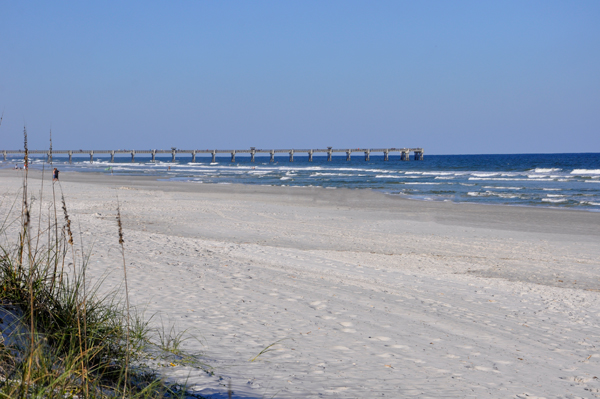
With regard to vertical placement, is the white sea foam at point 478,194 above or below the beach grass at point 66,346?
below

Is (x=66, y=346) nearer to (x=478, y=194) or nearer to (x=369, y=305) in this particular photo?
(x=369, y=305)

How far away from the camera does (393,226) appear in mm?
14875

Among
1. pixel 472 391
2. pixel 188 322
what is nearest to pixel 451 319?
pixel 472 391

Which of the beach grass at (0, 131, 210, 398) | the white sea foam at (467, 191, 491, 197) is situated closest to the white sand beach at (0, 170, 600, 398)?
the beach grass at (0, 131, 210, 398)

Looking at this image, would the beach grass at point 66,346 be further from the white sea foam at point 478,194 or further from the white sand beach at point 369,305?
the white sea foam at point 478,194

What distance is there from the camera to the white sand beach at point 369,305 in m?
3.96

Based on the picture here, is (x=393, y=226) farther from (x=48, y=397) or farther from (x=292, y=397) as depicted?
(x=48, y=397)

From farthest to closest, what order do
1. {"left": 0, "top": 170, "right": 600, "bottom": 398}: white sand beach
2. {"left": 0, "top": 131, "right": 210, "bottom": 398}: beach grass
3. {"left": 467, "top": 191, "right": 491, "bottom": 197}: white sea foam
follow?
{"left": 467, "top": 191, "right": 491, "bottom": 197}: white sea foam
{"left": 0, "top": 170, "right": 600, "bottom": 398}: white sand beach
{"left": 0, "top": 131, "right": 210, "bottom": 398}: beach grass

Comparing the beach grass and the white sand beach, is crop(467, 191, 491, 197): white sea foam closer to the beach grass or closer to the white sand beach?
the white sand beach

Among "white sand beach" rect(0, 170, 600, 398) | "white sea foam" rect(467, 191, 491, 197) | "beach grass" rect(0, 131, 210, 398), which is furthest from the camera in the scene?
"white sea foam" rect(467, 191, 491, 197)

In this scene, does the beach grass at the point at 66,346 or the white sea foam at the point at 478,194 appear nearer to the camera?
the beach grass at the point at 66,346

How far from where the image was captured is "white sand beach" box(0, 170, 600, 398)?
396cm

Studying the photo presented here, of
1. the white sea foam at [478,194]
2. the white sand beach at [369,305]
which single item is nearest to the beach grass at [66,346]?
the white sand beach at [369,305]

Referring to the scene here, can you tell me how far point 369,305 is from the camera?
6164mm
